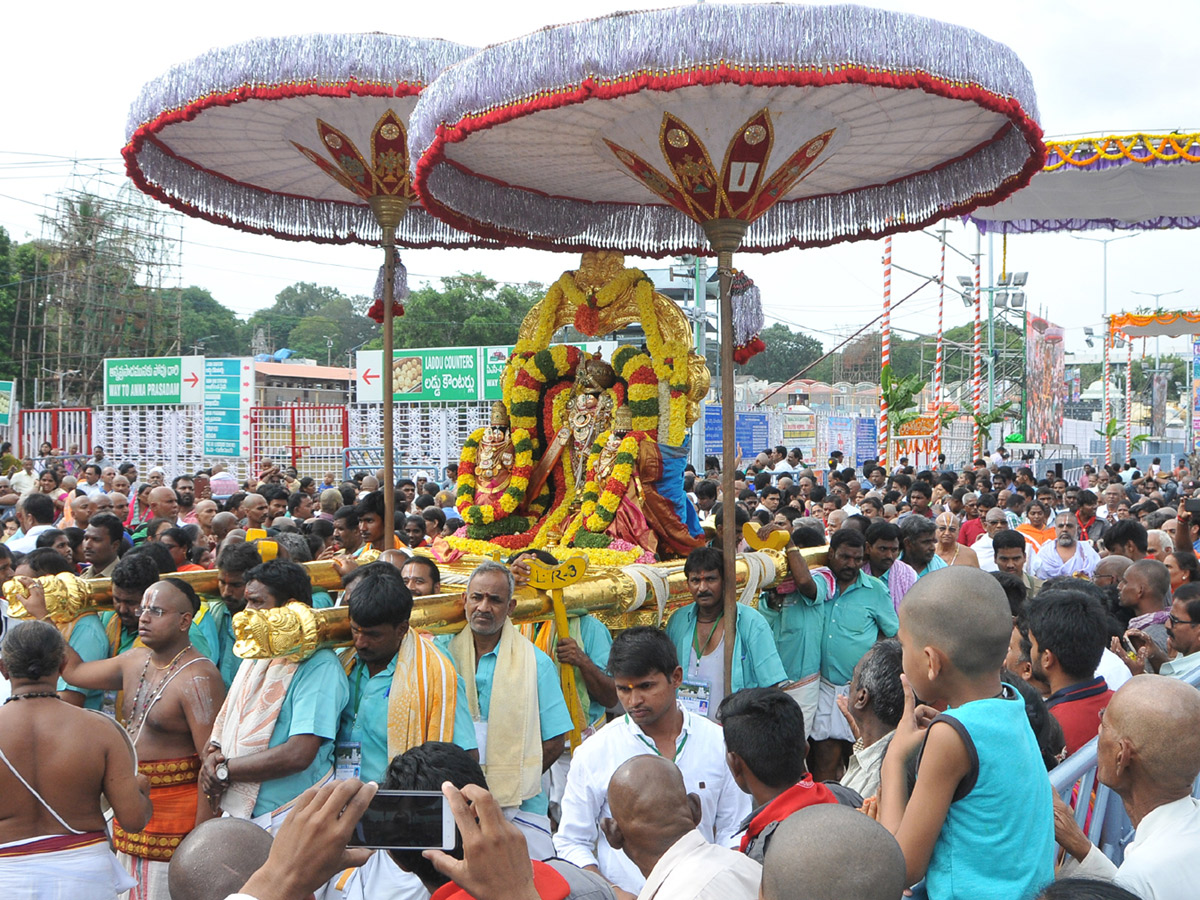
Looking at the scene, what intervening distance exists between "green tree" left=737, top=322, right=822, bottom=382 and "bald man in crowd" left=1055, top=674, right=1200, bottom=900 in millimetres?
63803

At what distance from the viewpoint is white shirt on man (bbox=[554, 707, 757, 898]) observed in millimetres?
3262

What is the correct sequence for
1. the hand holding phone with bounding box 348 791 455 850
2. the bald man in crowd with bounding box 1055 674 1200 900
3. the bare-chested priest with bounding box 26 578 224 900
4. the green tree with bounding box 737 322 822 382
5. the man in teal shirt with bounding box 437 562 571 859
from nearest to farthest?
1. the hand holding phone with bounding box 348 791 455 850
2. the bald man in crowd with bounding box 1055 674 1200 900
3. the bare-chested priest with bounding box 26 578 224 900
4. the man in teal shirt with bounding box 437 562 571 859
5. the green tree with bounding box 737 322 822 382

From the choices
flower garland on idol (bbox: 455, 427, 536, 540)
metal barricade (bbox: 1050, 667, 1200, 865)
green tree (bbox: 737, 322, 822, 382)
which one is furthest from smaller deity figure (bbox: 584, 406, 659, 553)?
green tree (bbox: 737, 322, 822, 382)

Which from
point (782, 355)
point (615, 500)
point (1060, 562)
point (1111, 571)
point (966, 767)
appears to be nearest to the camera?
point (966, 767)

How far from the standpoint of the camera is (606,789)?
326 cm

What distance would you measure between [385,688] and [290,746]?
1.27 ft

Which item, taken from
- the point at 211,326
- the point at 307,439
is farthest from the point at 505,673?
the point at 211,326

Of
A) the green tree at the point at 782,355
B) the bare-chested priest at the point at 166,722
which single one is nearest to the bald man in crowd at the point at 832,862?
the bare-chested priest at the point at 166,722

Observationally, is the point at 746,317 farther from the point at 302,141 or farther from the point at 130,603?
the point at 130,603

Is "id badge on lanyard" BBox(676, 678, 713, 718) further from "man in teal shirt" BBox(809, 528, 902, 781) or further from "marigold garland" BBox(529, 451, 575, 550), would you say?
"marigold garland" BBox(529, 451, 575, 550)

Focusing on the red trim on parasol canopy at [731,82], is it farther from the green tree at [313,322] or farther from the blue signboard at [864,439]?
the green tree at [313,322]

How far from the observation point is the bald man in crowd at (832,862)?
1.76 m

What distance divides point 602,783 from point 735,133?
337 centimetres

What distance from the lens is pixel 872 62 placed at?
167 inches
